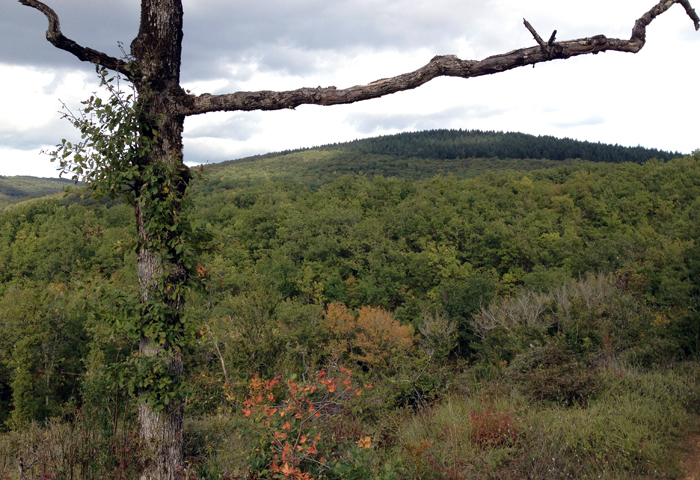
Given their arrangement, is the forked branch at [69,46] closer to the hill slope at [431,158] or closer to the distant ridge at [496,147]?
the hill slope at [431,158]

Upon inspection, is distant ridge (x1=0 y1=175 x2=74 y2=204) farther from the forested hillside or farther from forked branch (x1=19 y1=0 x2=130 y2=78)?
forked branch (x1=19 y1=0 x2=130 y2=78)

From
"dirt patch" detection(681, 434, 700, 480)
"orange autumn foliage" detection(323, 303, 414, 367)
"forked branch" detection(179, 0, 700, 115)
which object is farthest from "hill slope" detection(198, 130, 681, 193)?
"dirt patch" detection(681, 434, 700, 480)

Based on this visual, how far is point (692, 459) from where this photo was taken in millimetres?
3803

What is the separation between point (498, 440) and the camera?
13.5 feet

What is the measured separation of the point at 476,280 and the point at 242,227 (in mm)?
25273

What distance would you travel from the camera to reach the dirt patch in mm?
3623

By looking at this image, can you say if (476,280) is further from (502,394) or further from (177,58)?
(177,58)

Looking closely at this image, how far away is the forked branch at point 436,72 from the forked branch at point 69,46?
55 centimetres

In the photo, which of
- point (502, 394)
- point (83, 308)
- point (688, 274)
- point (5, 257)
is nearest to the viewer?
point (83, 308)

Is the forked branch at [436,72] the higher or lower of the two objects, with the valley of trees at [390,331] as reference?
higher

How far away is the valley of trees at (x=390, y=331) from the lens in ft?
11.3

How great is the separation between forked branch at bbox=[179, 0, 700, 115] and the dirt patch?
3.68 meters

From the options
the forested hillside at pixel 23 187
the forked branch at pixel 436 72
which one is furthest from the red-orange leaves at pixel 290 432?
the forested hillside at pixel 23 187

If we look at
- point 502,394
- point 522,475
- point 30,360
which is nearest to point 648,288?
point 502,394
